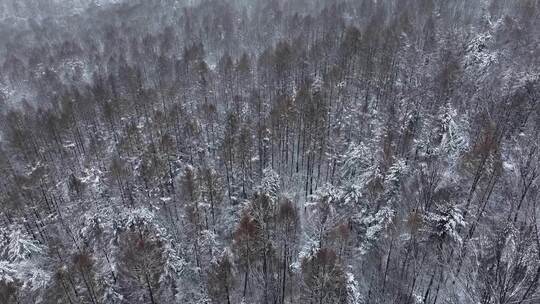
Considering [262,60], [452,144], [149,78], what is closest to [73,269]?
[452,144]

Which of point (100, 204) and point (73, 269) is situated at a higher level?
point (73, 269)

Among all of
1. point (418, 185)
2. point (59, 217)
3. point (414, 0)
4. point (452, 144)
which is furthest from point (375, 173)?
point (414, 0)

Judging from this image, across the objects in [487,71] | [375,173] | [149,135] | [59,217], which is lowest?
[59,217]

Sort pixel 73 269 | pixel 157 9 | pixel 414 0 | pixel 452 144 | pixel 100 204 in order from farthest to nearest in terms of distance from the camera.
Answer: pixel 157 9 → pixel 414 0 → pixel 100 204 → pixel 452 144 → pixel 73 269

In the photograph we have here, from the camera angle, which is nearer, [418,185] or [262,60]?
[418,185]

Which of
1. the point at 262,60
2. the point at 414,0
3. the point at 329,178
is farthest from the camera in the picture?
the point at 414,0

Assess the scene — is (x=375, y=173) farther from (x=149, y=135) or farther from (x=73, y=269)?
(x=149, y=135)

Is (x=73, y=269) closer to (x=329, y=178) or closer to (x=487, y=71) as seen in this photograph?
(x=329, y=178)
